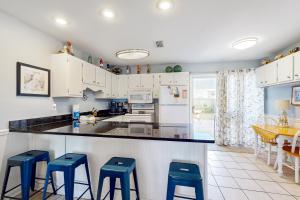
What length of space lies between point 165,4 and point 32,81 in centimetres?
216

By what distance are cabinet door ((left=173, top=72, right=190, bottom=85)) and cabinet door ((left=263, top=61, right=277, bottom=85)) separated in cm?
177

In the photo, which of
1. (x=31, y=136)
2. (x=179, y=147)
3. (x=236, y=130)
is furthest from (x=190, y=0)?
(x=236, y=130)

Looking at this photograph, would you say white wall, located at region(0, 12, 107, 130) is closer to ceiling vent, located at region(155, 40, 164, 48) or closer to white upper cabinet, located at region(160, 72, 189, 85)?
ceiling vent, located at region(155, 40, 164, 48)

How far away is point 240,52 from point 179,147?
3.01m

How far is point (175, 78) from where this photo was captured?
430 cm

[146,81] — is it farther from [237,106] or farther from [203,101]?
[237,106]

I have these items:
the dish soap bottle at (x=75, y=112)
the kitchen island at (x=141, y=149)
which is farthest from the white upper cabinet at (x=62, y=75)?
the kitchen island at (x=141, y=149)

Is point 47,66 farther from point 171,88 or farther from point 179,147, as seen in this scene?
point 171,88

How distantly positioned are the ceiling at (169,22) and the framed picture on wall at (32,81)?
0.65m

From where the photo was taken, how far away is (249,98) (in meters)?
4.23

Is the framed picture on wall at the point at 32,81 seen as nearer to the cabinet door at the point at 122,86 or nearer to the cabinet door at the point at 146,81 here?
the cabinet door at the point at 122,86

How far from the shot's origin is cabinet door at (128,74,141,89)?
458 cm

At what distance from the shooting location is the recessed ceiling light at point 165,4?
1.75 meters

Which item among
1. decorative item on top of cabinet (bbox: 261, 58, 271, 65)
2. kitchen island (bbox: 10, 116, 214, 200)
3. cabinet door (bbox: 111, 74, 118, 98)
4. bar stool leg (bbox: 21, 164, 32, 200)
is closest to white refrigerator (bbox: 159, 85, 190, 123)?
cabinet door (bbox: 111, 74, 118, 98)
